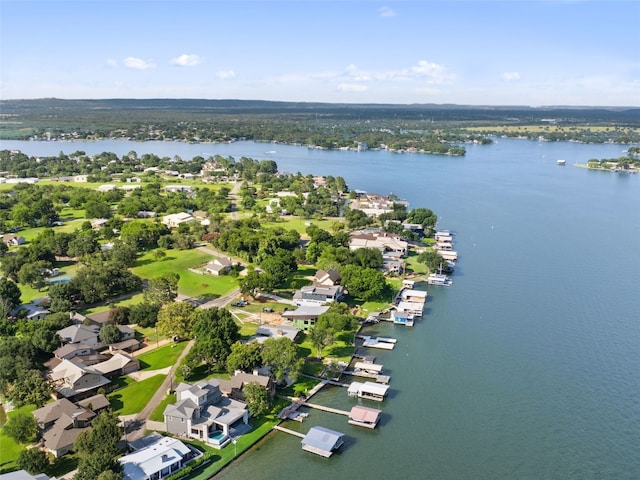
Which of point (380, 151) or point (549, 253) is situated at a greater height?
point (380, 151)

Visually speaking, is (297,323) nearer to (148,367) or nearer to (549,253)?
(148,367)

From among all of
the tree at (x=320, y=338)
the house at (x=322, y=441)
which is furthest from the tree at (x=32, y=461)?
the tree at (x=320, y=338)

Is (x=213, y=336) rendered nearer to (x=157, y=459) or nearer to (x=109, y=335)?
(x=109, y=335)

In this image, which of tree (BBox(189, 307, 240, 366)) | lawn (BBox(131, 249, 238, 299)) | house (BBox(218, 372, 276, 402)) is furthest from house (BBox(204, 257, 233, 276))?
house (BBox(218, 372, 276, 402))

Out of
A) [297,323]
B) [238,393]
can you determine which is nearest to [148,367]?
[238,393]

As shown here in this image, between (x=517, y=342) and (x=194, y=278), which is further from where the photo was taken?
(x=194, y=278)

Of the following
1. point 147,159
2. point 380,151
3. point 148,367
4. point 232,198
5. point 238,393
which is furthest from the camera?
point 380,151
